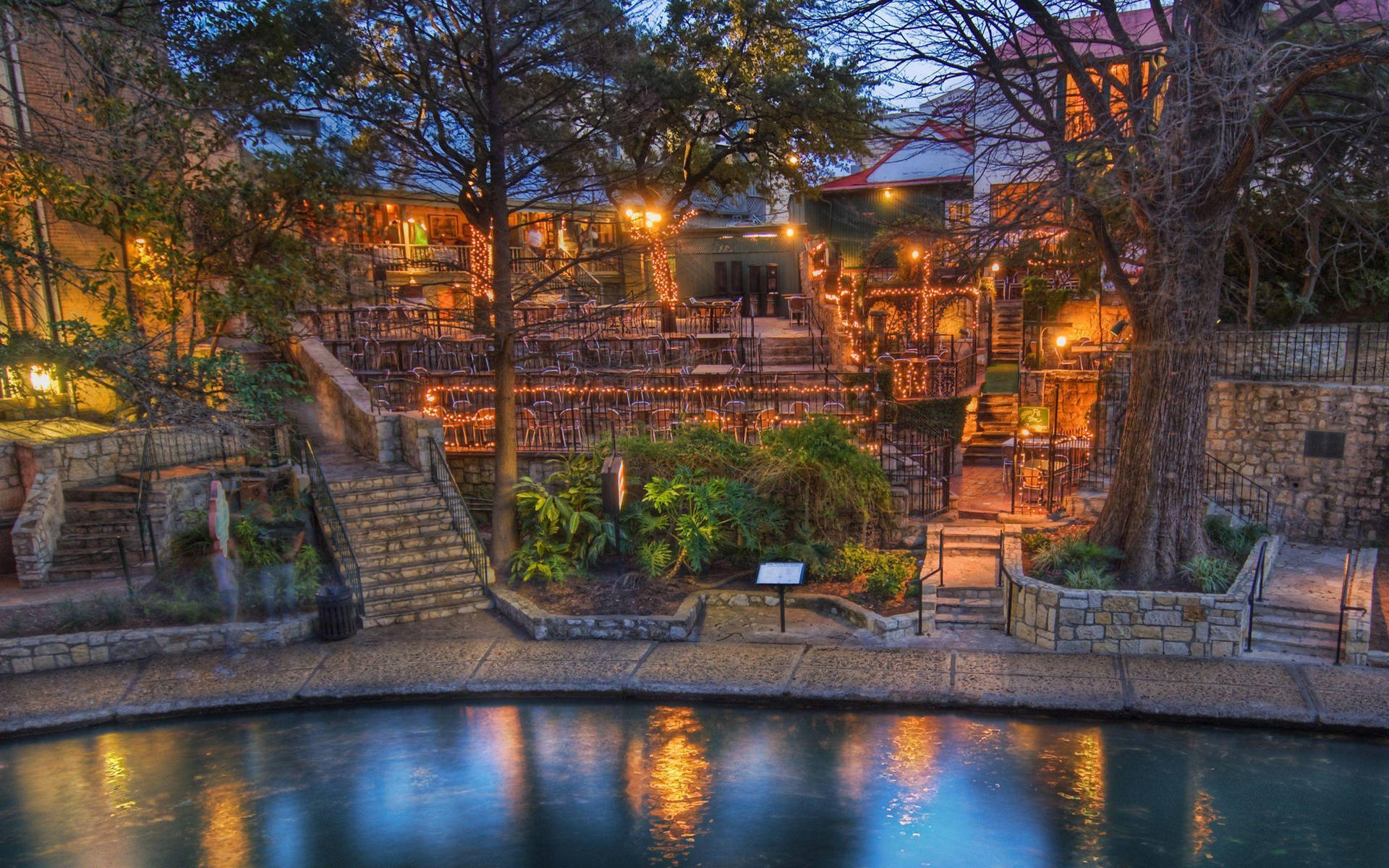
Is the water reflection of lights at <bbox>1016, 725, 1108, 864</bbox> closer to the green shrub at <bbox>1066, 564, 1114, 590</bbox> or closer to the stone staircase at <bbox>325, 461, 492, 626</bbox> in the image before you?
the green shrub at <bbox>1066, 564, 1114, 590</bbox>

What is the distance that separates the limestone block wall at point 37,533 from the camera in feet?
44.3

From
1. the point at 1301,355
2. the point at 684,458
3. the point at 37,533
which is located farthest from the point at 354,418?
the point at 1301,355

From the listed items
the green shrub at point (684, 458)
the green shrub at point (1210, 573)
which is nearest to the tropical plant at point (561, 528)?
the green shrub at point (684, 458)

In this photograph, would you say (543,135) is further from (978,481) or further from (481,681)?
(978,481)

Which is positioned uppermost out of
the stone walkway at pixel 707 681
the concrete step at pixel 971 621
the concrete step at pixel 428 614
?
the concrete step at pixel 971 621

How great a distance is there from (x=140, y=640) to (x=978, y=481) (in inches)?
564

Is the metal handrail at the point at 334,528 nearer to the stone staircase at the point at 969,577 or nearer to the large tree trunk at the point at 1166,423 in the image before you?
the stone staircase at the point at 969,577

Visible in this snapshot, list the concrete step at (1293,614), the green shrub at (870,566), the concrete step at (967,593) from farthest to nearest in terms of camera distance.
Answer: the green shrub at (870,566) → the concrete step at (967,593) → the concrete step at (1293,614)

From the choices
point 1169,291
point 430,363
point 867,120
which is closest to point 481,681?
point 1169,291

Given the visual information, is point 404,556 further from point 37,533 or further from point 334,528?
point 37,533

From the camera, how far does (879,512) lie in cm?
1448

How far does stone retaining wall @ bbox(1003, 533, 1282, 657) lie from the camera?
10992 millimetres

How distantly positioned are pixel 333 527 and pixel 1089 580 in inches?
421

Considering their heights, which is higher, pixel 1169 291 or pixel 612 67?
pixel 612 67
